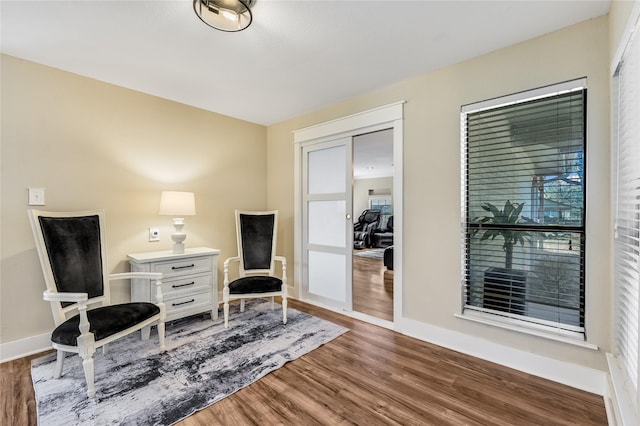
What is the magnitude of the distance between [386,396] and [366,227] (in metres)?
6.78

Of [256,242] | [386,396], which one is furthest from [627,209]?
[256,242]

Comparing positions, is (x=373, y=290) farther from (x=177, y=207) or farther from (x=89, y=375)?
(x=89, y=375)

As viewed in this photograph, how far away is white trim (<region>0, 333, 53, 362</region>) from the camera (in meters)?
2.20

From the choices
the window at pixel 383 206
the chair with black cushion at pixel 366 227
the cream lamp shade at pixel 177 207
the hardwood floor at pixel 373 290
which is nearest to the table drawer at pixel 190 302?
the cream lamp shade at pixel 177 207

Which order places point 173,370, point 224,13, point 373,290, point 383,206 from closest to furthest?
point 224,13
point 173,370
point 373,290
point 383,206

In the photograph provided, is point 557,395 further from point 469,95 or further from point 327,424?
point 469,95

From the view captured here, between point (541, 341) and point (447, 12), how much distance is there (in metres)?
2.30

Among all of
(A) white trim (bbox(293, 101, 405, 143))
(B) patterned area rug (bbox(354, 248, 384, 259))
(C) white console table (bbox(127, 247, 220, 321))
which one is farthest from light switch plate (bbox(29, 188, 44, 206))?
(B) patterned area rug (bbox(354, 248, 384, 259))

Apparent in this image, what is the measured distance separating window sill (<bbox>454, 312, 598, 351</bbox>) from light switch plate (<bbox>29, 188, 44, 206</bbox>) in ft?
11.8

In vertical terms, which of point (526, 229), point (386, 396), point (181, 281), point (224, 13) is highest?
point (224, 13)

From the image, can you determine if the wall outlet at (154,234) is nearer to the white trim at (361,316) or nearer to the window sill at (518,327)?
the white trim at (361,316)

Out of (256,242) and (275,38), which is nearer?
(275,38)

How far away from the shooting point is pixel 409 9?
5.71ft

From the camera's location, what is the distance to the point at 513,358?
2.11 metres
